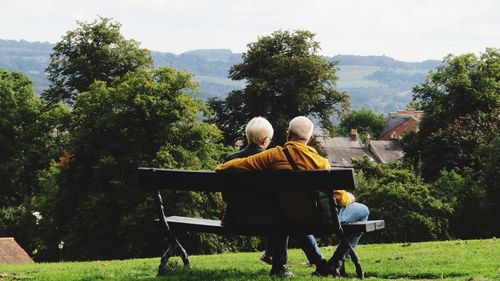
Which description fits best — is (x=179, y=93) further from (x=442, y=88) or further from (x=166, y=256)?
(x=166, y=256)

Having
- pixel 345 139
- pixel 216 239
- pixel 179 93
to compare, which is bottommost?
pixel 345 139

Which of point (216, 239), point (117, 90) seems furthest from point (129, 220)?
point (117, 90)

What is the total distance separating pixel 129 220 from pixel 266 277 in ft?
92.1

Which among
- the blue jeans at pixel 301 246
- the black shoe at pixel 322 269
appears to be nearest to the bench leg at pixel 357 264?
the black shoe at pixel 322 269

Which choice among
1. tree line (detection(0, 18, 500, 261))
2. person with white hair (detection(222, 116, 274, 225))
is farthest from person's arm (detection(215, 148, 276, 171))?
tree line (detection(0, 18, 500, 261))

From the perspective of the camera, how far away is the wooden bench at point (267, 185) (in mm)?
9312

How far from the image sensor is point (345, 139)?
128750mm

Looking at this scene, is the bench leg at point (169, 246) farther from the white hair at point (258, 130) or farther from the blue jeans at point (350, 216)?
the blue jeans at point (350, 216)

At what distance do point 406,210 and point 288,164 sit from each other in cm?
3479

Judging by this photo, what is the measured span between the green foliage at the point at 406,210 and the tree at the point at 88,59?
20.4 metres

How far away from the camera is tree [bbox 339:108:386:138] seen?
148625mm

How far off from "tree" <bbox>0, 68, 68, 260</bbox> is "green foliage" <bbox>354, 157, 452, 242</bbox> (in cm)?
2083

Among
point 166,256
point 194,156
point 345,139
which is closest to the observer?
point 166,256

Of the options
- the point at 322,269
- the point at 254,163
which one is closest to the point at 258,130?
the point at 254,163
